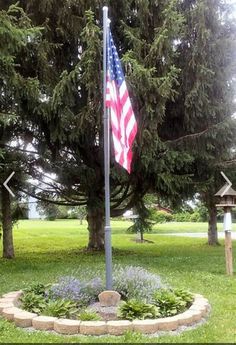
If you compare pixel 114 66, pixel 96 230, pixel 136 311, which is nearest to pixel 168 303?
pixel 136 311

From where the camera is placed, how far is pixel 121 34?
11.9 metres

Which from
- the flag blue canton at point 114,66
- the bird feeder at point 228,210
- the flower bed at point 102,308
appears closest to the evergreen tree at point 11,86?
the flag blue canton at point 114,66

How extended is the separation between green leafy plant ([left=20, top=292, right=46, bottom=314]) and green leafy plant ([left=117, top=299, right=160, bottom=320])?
1.04m

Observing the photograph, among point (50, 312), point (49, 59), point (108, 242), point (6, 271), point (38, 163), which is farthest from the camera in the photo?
point (38, 163)

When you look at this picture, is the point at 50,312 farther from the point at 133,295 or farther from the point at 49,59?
the point at 49,59

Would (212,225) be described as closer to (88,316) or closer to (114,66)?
(114,66)

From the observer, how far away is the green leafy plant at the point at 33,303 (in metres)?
5.77

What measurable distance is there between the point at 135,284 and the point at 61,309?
131 cm

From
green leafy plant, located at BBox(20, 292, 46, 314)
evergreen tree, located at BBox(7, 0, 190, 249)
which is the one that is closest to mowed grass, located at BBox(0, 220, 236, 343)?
green leafy plant, located at BBox(20, 292, 46, 314)

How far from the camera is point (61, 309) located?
5.49m

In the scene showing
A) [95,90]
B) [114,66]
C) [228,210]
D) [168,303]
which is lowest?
[168,303]

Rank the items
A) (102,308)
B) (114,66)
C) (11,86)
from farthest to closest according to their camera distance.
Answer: (11,86) → (114,66) → (102,308)

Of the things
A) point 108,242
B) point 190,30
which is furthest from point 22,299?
point 190,30

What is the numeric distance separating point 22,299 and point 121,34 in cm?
791
